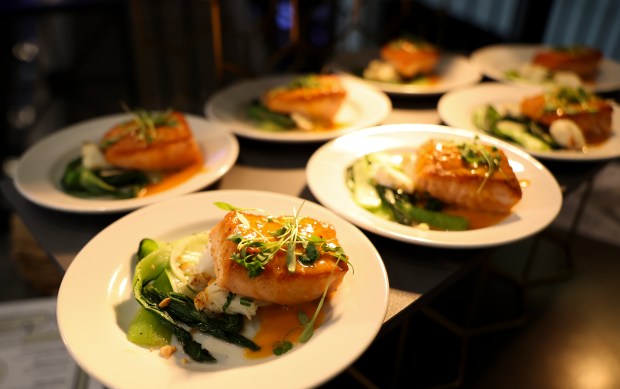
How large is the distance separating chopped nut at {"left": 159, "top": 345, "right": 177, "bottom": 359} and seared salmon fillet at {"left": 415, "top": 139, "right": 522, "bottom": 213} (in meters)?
1.07

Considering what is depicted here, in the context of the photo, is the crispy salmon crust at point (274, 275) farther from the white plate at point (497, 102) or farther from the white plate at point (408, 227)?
the white plate at point (497, 102)

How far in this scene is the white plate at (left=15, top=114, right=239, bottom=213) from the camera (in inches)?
71.3

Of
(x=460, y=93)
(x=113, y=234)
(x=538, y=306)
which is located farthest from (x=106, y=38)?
(x=538, y=306)

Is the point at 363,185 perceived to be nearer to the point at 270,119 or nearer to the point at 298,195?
the point at 298,195

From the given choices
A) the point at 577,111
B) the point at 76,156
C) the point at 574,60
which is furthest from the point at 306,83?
the point at 574,60

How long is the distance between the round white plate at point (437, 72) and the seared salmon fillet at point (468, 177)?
102cm

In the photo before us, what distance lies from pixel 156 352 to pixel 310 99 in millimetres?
1538

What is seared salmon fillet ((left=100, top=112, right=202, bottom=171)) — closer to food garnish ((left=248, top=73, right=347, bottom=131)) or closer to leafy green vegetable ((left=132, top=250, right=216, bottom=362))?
food garnish ((left=248, top=73, right=347, bottom=131))

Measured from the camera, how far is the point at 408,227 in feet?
5.60

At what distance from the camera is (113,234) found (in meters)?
1.61

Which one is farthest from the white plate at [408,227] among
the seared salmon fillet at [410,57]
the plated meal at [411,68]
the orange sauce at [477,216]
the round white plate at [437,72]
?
the seared salmon fillet at [410,57]

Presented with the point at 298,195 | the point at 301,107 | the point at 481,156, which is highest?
the point at 481,156

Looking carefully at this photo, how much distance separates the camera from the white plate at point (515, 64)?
3.10 metres

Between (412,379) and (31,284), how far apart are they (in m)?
2.33
